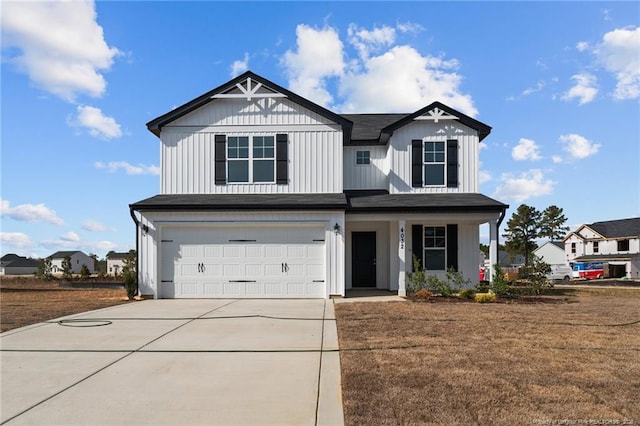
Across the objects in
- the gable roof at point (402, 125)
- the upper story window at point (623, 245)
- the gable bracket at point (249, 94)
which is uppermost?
the gable bracket at point (249, 94)

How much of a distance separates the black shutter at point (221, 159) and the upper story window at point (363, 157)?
16.8 feet

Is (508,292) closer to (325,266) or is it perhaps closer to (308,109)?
(325,266)

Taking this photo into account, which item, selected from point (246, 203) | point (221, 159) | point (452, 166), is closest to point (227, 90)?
point (221, 159)


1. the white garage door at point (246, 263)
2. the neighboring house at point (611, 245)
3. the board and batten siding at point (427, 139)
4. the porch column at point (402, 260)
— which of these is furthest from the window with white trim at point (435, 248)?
the neighboring house at point (611, 245)

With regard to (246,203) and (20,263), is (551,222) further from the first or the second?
(20,263)

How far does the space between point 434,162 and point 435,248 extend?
10.2 feet

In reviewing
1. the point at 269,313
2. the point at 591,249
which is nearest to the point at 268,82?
the point at 269,313

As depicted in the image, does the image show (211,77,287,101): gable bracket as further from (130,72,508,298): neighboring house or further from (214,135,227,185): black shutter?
(214,135,227,185): black shutter

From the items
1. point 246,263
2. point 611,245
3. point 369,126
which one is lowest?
point 611,245

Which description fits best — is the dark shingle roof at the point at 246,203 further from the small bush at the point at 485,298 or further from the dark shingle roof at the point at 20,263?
the dark shingle roof at the point at 20,263

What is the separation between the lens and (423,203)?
1542 cm

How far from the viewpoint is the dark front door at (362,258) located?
17.5 m

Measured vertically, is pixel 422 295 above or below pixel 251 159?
below

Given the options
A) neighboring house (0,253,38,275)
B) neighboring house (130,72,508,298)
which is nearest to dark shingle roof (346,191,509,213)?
→ neighboring house (130,72,508,298)
